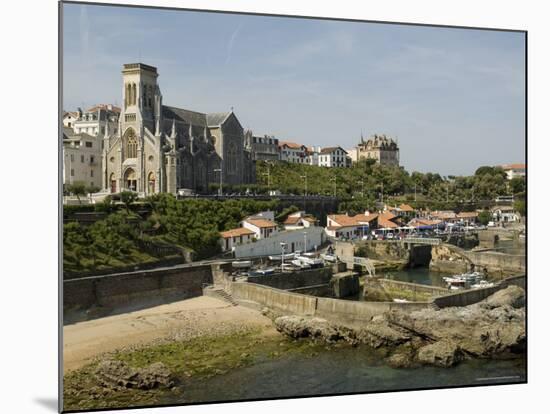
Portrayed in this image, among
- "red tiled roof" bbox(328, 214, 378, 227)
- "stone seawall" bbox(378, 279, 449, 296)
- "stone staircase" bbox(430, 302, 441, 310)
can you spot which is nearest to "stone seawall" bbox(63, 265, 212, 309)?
"red tiled roof" bbox(328, 214, 378, 227)

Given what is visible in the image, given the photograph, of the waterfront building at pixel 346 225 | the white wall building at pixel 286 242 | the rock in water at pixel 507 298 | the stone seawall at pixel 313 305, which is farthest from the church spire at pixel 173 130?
the rock in water at pixel 507 298

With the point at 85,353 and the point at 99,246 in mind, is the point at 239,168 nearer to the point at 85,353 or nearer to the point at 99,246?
the point at 99,246

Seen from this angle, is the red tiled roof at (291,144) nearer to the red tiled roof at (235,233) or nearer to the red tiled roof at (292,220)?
the red tiled roof at (292,220)

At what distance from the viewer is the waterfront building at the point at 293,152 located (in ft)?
32.7

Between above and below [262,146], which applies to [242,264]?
below

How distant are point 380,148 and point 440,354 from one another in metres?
3.34

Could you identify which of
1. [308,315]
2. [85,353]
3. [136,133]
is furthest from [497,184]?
[85,353]

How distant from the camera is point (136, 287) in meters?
9.27

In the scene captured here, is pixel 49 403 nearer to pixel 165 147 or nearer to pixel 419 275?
pixel 165 147

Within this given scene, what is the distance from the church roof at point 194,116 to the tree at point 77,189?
1.76 meters

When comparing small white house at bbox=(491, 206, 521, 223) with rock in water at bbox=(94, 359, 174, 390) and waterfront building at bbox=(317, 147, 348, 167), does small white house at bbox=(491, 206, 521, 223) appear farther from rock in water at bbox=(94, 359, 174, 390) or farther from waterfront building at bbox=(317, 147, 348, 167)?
rock in water at bbox=(94, 359, 174, 390)

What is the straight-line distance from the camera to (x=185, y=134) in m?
10.2

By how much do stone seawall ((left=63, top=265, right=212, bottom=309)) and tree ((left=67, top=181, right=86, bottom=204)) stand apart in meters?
Result: 1.13

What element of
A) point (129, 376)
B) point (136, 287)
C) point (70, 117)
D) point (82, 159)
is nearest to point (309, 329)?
point (136, 287)
